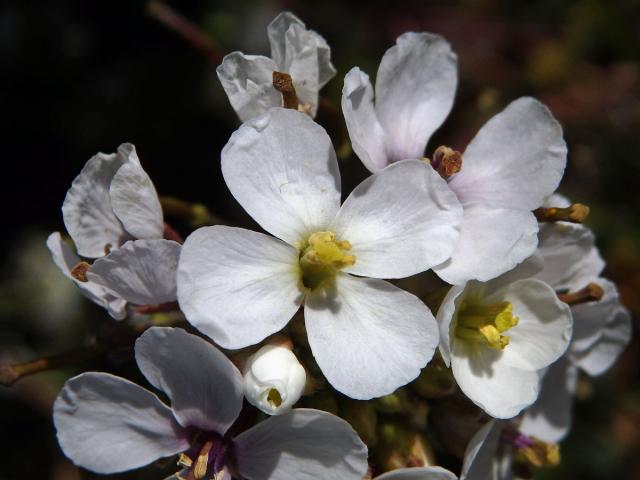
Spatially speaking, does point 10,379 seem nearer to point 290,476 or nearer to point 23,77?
point 290,476

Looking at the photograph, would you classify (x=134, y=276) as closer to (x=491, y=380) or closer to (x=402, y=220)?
(x=402, y=220)

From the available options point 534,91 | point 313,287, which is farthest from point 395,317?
point 534,91

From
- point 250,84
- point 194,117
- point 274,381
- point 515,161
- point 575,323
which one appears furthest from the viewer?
point 194,117

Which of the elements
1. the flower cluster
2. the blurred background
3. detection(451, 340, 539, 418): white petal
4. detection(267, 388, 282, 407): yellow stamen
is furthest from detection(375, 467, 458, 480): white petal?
the blurred background

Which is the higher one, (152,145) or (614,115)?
(152,145)

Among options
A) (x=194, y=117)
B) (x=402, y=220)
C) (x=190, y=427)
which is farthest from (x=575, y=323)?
(x=194, y=117)

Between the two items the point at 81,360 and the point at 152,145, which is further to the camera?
the point at 152,145
